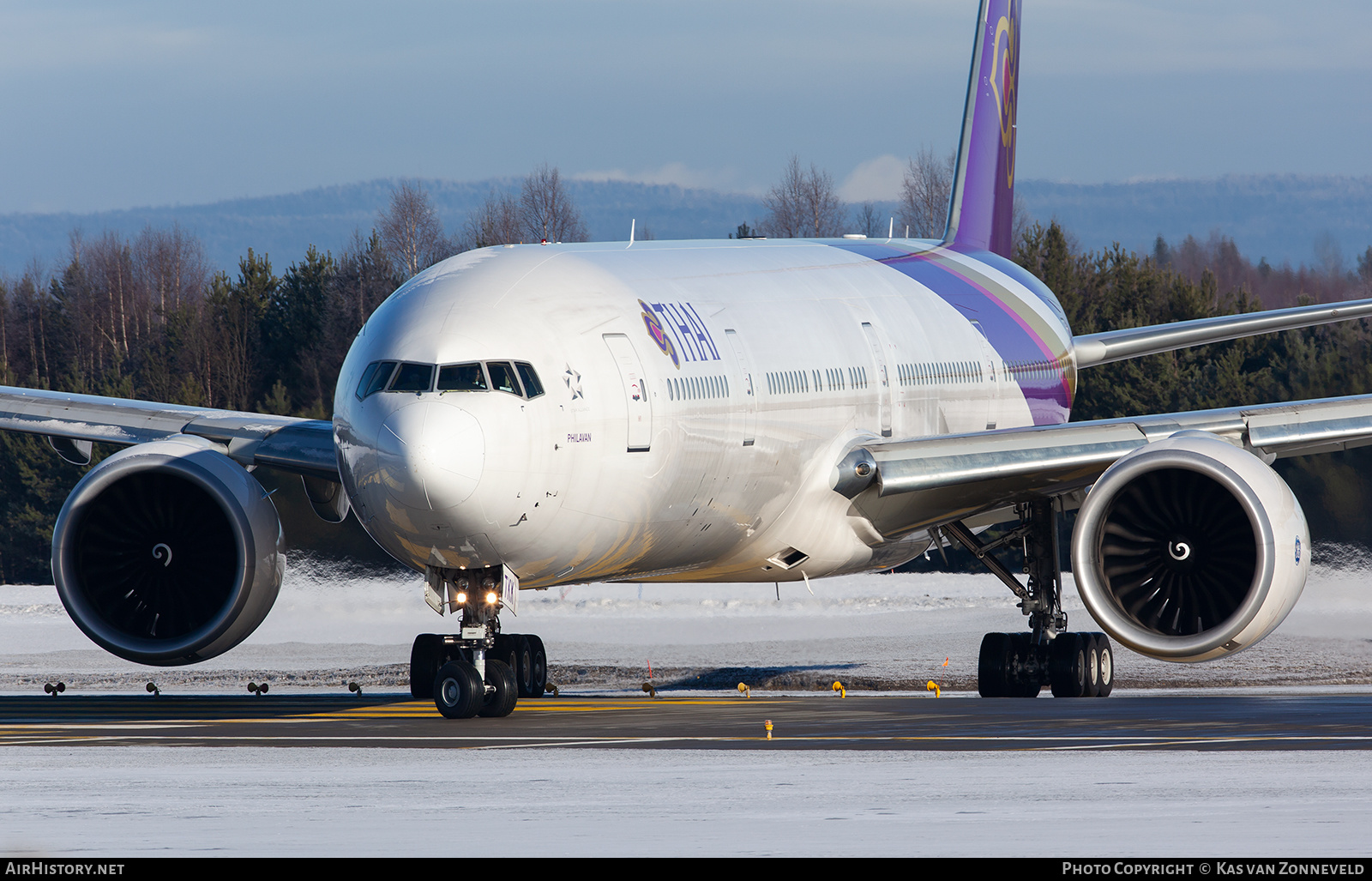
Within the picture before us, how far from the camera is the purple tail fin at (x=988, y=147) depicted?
89.0 feet

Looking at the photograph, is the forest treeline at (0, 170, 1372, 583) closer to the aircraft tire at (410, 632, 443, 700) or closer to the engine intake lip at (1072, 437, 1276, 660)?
the engine intake lip at (1072, 437, 1276, 660)

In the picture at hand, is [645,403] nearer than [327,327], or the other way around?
[645,403]

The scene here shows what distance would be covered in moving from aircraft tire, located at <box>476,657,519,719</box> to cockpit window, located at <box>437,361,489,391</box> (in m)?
3.02

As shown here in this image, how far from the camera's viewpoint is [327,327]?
72750 millimetres

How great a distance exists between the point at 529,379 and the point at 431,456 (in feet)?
3.79

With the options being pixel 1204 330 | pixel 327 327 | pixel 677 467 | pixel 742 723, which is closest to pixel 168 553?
pixel 677 467

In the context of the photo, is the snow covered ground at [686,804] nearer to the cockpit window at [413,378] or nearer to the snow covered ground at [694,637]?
the cockpit window at [413,378]

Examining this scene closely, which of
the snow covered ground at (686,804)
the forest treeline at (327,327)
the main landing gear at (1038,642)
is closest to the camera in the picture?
the snow covered ground at (686,804)

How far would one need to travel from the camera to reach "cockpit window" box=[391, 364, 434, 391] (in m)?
13.9

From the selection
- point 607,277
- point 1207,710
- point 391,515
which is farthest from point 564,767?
point 1207,710

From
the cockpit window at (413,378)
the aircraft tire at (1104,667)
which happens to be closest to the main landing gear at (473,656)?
the cockpit window at (413,378)

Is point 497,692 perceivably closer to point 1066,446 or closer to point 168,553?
point 168,553

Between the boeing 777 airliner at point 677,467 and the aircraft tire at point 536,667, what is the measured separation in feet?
0.17

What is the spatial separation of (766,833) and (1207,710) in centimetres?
867
